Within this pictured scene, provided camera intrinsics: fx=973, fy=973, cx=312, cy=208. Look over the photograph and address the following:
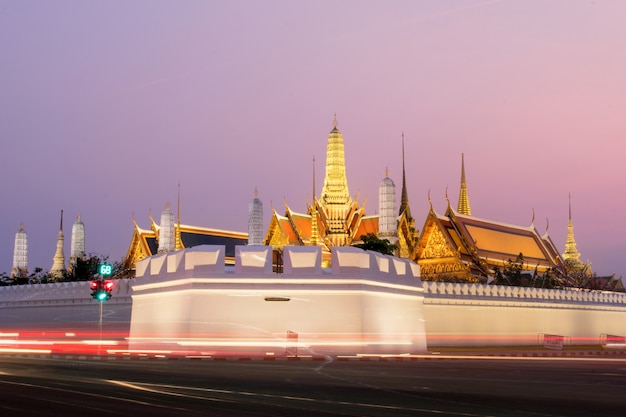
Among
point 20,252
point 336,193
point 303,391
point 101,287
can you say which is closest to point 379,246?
point 336,193

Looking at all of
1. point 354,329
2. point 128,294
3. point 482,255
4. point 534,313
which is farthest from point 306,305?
point 482,255

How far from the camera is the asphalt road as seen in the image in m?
12.3

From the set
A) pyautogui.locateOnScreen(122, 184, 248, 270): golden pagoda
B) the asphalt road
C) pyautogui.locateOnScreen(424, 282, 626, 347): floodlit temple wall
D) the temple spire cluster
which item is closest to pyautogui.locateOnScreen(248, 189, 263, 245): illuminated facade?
pyautogui.locateOnScreen(122, 184, 248, 270): golden pagoda

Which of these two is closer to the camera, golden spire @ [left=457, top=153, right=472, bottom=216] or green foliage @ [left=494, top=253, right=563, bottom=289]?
green foliage @ [left=494, top=253, right=563, bottom=289]

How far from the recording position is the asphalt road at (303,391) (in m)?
12.3

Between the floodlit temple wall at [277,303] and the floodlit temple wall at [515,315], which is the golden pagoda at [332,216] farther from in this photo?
the floodlit temple wall at [277,303]

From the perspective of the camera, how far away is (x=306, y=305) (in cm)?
3120

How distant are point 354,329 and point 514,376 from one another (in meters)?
11.7

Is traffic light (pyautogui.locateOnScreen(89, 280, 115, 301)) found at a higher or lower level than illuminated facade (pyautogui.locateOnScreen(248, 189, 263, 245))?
lower

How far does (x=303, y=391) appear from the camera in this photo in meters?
15.2

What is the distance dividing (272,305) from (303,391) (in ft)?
52.2

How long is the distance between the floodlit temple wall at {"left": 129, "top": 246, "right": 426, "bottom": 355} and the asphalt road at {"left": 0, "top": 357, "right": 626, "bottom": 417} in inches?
331

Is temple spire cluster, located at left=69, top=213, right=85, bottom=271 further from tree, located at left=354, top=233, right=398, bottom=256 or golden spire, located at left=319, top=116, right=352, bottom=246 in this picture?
tree, located at left=354, top=233, right=398, bottom=256

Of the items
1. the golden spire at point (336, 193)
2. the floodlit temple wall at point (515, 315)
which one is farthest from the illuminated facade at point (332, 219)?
the floodlit temple wall at point (515, 315)
